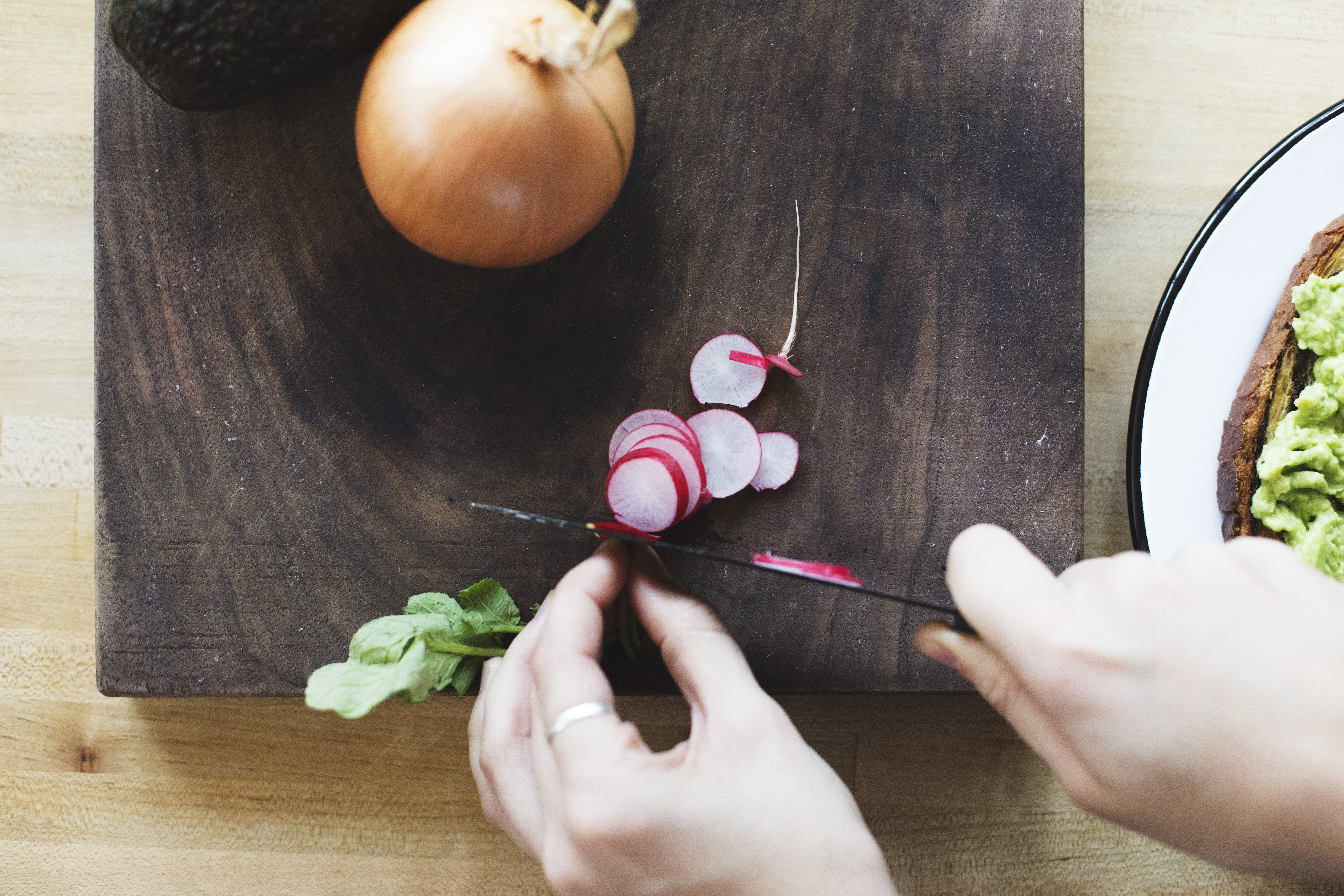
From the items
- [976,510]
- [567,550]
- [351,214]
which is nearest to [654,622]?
[567,550]

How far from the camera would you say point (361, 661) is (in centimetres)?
96

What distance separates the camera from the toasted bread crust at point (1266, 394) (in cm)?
104

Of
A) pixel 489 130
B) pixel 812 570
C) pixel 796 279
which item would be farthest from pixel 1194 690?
pixel 489 130

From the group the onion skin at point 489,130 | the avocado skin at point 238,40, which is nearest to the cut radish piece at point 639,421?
the onion skin at point 489,130

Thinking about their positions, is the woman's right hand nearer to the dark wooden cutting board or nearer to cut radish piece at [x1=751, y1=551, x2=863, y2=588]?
cut radish piece at [x1=751, y1=551, x2=863, y2=588]

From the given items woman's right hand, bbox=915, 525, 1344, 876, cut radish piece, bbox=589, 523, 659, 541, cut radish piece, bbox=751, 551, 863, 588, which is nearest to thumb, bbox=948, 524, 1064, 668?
woman's right hand, bbox=915, 525, 1344, 876

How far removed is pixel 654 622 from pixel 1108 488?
65 cm

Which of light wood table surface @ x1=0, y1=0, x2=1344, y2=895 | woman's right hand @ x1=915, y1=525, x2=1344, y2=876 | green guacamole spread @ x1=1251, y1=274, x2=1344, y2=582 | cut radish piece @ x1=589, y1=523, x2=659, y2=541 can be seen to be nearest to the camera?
woman's right hand @ x1=915, y1=525, x2=1344, y2=876

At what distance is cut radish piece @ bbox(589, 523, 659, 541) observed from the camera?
2.92 ft

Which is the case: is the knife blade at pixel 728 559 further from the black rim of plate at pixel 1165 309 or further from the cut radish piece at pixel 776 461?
the black rim of plate at pixel 1165 309

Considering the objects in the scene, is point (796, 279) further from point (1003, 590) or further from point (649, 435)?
point (1003, 590)

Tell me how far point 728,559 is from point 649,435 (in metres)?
0.22

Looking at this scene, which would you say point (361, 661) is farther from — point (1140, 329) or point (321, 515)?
point (1140, 329)

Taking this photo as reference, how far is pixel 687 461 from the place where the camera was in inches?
38.7
